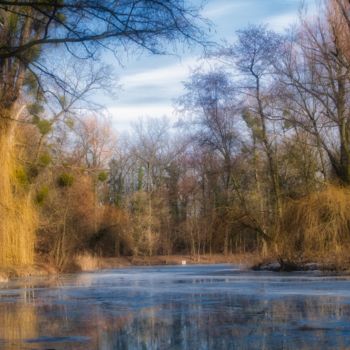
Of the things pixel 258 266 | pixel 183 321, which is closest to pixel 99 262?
pixel 258 266

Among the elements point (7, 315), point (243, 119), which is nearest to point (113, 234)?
point (243, 119)

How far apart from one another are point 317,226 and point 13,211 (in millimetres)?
9788

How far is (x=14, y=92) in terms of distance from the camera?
17547 millimetres

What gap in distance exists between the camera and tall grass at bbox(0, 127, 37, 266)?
1969 cm

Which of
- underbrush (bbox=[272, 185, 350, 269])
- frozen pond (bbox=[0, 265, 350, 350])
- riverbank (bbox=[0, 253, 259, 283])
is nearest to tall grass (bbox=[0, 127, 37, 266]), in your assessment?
riverbank (bbox=[0, 253, 259, 283])

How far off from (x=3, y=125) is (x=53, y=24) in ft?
33.8

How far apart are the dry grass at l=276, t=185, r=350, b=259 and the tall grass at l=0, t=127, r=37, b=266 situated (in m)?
8.52

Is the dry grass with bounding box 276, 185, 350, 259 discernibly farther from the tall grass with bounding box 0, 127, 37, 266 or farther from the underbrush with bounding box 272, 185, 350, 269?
the tall grass with bounding box 0, 127, 37, 266

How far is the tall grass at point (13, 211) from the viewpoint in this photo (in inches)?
775

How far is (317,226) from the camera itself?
67.5 feet

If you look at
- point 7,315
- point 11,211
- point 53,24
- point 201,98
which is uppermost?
point 201,98

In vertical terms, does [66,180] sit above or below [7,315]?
above

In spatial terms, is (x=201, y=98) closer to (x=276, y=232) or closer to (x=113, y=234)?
(x=276, y=232)

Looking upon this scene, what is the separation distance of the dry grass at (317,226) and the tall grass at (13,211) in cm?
852
